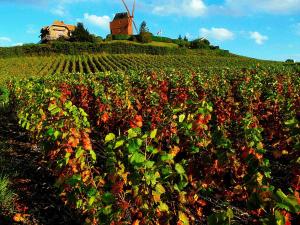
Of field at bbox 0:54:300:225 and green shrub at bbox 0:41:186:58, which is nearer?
field at bbox 0:54:300:225

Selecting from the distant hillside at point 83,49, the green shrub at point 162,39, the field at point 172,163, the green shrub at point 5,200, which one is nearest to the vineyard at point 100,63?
the distant hillside at point 83,49

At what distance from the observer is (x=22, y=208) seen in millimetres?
5426

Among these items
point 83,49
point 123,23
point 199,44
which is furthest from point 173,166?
point 123,23

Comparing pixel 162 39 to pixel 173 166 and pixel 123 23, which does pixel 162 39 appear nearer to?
pixel 123 23

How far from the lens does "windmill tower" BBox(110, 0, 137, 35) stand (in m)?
98.6

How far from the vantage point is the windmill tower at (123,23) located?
324 feet

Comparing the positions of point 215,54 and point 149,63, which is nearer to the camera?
point 149,63

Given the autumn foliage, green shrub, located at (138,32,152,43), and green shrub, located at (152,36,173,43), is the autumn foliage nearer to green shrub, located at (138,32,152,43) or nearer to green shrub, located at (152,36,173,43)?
green shrub, located at (138,32,152,43)

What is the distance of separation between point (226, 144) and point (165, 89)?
280 inches

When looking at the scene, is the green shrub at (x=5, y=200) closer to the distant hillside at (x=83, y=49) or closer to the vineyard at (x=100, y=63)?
the vineyard at (x=100, y=63)

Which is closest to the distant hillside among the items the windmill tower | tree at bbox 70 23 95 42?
tree at bbox 70 23 95 42

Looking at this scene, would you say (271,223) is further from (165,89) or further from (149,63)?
(149,63)

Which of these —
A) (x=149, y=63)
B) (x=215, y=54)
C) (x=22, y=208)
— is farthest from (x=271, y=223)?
(x=215, y=54)

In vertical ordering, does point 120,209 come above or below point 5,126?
above
